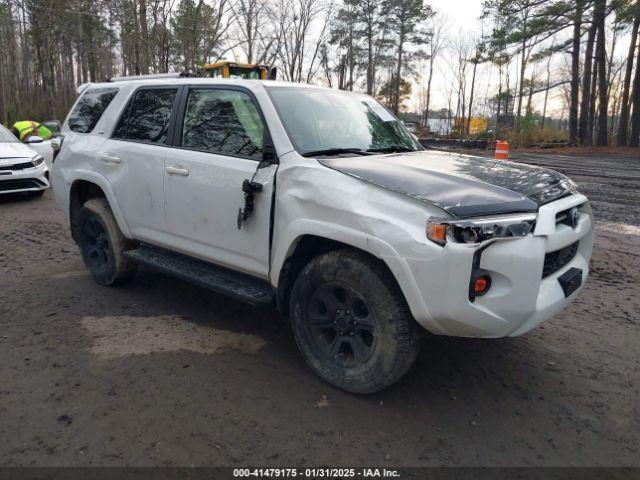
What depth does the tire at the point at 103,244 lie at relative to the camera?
4730 millimetres

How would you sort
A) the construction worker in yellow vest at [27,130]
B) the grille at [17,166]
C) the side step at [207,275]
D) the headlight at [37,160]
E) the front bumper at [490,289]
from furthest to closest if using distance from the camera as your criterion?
1. the construction worker in yellow vest at [27,130]
2. the headlight at [37,160]
3. the grille at [17,166]
4. the side step at [207,275]
5. the front bumper at [490,289]

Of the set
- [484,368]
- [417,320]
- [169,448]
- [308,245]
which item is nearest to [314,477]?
[169,448]

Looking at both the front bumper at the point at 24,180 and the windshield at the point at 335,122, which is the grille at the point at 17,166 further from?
the windshield at the point at 335,122

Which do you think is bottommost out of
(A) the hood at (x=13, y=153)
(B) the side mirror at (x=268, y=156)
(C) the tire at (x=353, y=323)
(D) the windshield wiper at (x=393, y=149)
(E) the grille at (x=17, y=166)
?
(C) the tire at (x=353, y=323)

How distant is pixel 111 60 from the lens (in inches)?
A: 1645

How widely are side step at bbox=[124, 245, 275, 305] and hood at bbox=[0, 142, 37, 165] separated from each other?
6.38 metres

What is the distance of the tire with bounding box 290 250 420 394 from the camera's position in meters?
2.85

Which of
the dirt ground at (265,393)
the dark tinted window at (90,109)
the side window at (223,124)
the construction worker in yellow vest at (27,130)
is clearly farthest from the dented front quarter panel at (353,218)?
the construction worker in yellow vest at (27,130)

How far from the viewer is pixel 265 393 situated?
125 inches

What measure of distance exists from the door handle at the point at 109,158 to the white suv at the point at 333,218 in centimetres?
1

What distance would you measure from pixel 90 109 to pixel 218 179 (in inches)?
88.7

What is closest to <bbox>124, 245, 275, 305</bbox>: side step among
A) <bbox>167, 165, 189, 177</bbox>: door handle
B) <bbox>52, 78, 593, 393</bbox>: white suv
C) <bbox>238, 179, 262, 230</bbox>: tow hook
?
<bbox>52, 78, 593, 393</bbox>: white suv

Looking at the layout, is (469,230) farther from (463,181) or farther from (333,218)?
(333,218)

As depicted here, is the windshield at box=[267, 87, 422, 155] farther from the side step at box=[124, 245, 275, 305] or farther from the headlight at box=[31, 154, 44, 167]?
the headlight at box=[31, 154, 44, 167]
